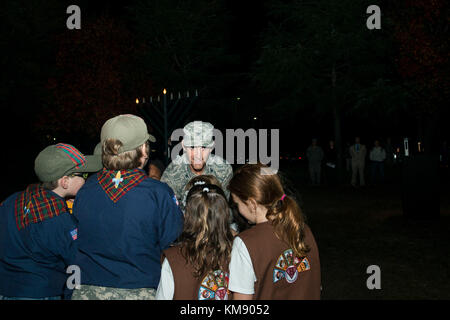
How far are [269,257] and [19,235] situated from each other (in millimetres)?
1489

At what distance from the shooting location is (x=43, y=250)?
2.89 metres

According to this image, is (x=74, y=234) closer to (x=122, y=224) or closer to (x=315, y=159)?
(x=122, y=224)

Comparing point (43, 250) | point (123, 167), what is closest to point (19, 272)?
point (43, 250)

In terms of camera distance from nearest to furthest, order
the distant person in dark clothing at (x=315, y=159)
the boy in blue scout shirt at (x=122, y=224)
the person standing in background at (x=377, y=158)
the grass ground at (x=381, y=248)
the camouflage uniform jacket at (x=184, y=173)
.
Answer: the boy in blue scout shirt at (x=122, y=224) → the camouflage uniform jacket at (x=184, y=173) → the grass ground at (x=381, y=248) → the person standing in background at (x=377, y=158) → the distant person in dark clothing at (x=315, y=159)

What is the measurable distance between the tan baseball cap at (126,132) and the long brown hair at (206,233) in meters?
0.46

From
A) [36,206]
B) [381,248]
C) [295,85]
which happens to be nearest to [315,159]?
[295,85]

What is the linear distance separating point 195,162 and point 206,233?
1.56 meters

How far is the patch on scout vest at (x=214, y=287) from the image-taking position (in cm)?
276

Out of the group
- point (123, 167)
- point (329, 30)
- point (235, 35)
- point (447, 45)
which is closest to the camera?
point (123, 167)

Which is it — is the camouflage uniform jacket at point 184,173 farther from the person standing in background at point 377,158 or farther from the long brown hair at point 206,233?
the person standing in background at point 377,158

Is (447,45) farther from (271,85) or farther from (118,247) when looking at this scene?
(118,247)

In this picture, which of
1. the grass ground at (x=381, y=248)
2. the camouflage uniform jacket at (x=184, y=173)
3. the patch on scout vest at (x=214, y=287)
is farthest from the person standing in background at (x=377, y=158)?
the patch on scout vest at (x=214, y=287)

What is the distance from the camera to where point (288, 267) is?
269 centimetres

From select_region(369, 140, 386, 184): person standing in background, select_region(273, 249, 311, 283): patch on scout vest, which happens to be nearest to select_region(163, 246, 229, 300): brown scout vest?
select_region(273, 249, 311, 283): patch on scout vest
